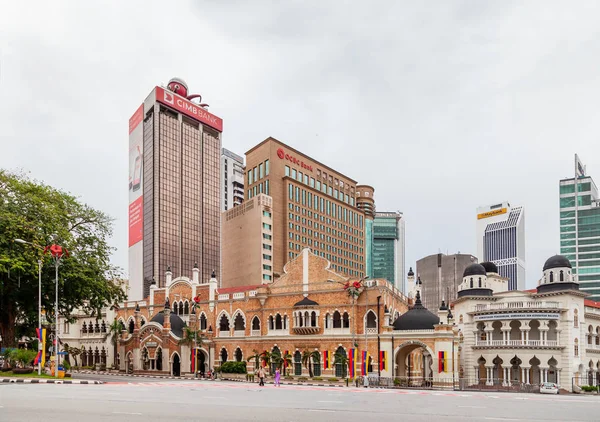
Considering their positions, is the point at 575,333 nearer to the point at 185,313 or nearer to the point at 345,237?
the point at 185,313

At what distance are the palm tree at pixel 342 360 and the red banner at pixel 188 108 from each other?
93.0 m

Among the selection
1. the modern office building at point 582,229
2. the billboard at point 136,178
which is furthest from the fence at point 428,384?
the billboard at point 136,178

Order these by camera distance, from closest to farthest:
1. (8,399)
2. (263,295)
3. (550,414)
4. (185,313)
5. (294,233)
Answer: (550,414) → (8,399) → (263,295) → (185,313) → (294,233)

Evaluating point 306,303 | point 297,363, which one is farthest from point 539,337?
point 297,363

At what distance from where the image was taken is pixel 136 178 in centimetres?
13275

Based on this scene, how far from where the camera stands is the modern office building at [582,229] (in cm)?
12200

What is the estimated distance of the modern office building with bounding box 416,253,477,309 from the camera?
15562cm

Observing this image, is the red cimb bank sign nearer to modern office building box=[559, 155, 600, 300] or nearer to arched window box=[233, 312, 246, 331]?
modern office building box=[559, 155, 600, 300]

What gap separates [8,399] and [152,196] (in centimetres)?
10912

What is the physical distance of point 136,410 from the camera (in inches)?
696

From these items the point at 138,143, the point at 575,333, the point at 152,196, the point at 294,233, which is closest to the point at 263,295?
the point at 575,333

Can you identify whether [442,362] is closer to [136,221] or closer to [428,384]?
[428,384]

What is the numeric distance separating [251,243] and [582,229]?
236 feet

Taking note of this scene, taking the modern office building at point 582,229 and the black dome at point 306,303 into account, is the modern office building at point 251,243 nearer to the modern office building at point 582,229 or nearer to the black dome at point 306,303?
the black dome at point 306,303
